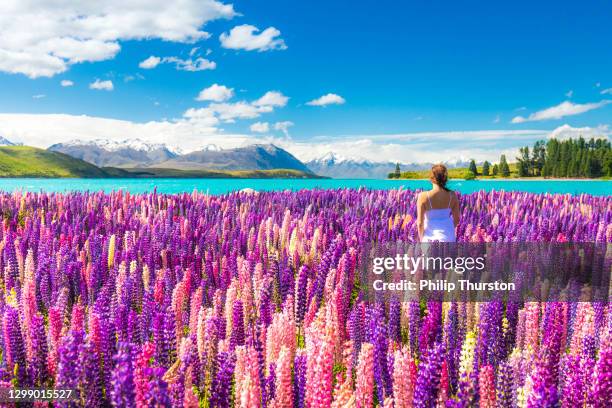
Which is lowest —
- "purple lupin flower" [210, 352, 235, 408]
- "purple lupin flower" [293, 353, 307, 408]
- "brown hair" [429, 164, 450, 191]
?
"purple lupin flower" [293, 353, 307, 408]

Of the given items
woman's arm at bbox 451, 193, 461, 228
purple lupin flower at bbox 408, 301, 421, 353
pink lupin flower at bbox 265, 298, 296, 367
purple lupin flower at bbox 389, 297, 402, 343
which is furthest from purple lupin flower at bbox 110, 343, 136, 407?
woman's arm at bbox 451, 193, 461, 228

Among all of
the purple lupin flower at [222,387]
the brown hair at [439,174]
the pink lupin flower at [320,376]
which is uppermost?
the brown hair at [439,174]

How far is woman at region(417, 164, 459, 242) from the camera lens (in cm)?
923

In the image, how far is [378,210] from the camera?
50.4 feet

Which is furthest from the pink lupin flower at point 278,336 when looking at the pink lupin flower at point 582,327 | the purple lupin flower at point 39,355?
the pink lupin flower at point 582,327

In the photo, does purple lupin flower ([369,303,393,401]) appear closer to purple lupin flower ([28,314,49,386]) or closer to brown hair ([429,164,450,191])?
purple lupin flower ([28,314,49,386])

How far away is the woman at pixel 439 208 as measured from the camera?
9234 mm

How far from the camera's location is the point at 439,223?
9344mm

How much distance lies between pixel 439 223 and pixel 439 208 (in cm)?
28

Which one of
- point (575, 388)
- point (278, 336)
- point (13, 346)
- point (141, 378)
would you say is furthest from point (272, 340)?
point (575, 388)

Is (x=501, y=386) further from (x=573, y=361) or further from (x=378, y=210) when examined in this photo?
(x=378, y=210)

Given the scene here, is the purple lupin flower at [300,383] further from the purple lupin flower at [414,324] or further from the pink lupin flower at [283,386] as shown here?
the purple lupin flower at [414,324]

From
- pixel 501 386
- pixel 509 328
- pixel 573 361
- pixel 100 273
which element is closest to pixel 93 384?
pixel 501 386

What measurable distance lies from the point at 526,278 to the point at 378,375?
366cm
